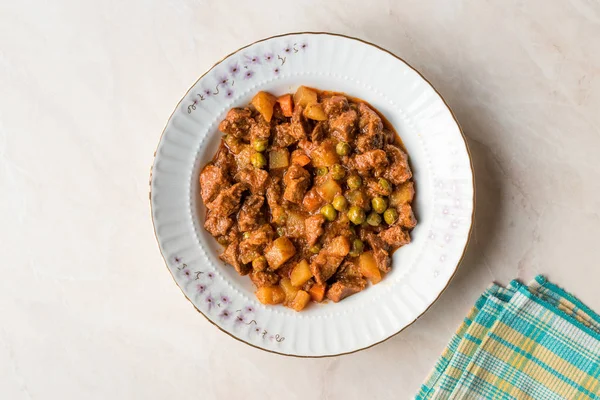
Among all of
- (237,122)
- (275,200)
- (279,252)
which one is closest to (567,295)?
(279,252)

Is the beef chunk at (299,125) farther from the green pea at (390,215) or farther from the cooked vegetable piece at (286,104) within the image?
the green pea at (390,215)

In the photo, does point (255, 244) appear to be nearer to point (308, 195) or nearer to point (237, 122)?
point (308, 195)

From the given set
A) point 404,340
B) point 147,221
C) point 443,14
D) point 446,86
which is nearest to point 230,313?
point 147,221

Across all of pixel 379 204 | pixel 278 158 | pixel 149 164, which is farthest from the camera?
pixel 149 164

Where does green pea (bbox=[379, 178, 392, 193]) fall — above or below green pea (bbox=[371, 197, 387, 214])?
above

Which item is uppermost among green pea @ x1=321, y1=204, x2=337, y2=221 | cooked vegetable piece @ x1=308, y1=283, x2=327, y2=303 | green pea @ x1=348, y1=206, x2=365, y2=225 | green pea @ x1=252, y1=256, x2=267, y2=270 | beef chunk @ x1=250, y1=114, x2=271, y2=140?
beef chunk @ x1=250, y1=114, x2=271, y2=140

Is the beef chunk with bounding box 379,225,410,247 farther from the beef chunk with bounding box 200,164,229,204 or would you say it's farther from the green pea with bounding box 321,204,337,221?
the beef chunk with bounding box 200,164,229,204

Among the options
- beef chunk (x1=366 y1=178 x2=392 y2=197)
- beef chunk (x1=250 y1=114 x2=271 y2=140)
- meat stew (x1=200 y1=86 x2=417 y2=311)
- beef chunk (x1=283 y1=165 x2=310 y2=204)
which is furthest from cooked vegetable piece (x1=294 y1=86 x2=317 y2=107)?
beef chunk (x1=366 y1=178 x2=392 y2=197)
